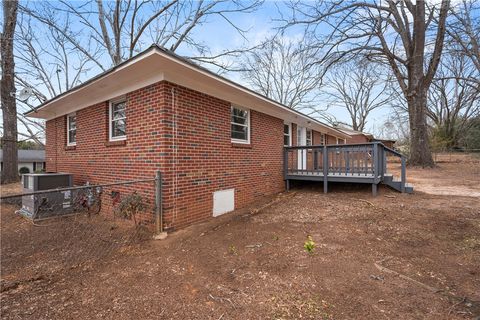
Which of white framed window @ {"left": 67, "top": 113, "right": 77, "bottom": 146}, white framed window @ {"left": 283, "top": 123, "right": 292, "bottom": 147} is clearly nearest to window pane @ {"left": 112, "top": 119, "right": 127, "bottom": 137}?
white framed window @ {"left": 67, "top": 113, "right": 77, "bottom": 146}

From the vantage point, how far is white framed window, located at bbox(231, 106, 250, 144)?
22.2ft

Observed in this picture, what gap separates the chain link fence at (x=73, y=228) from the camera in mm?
3756

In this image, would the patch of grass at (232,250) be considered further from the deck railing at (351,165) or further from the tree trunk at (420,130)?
the tree trunk at (420,130)

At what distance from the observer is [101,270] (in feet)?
11.3

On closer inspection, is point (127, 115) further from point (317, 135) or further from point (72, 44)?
point (72, 44)

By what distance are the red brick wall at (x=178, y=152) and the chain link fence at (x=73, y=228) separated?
0.38 m

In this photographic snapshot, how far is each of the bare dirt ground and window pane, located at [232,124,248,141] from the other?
220 centimetres

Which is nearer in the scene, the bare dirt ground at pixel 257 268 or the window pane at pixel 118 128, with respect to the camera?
the bare dirt ground at pixel 257 268

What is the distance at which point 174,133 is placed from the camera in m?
4.94

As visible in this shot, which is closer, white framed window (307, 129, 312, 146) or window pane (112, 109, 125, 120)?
window pane (112, 109, 125, 120)

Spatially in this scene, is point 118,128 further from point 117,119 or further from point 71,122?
point 71,122

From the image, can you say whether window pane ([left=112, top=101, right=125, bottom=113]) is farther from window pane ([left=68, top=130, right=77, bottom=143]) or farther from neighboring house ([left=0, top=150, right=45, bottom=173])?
neighboring house ([left=0, top=150, right=45, bottom=173])

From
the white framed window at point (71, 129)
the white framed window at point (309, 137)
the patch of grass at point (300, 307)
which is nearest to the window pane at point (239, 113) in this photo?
the patch of grass at point (300, 307)

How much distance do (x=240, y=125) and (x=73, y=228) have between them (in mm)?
4685
